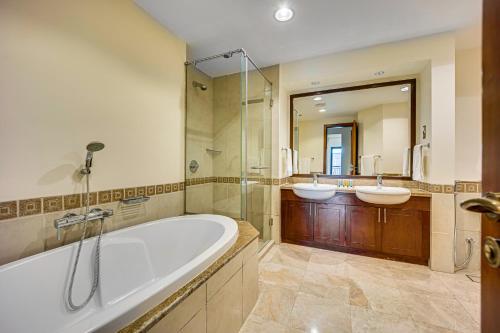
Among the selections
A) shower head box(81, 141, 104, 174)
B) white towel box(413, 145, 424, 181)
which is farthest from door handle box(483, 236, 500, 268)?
white towel box(413, 145, 424, 181)

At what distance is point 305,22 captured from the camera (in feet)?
6.46

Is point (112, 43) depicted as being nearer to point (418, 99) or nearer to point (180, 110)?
point (180, 110)

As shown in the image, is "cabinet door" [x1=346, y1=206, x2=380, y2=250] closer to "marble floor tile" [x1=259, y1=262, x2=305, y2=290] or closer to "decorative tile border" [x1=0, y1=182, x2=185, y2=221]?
"marble floor tile" [x1=259, y1=262, x2=305, y2=290]

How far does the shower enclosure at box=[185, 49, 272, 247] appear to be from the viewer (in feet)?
7.90

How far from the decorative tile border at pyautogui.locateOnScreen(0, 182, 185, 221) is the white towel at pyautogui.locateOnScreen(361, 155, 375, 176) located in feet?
8.34

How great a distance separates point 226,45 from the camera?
7.83 ft

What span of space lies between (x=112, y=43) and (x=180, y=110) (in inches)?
30.7

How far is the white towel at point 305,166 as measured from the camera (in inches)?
122

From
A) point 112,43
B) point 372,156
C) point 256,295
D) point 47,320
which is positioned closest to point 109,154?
point 112,43

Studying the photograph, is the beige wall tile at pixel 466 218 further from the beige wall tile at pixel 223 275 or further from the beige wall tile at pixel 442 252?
the beige wall tile at pixel 223 275

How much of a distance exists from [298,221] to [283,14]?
2311mm

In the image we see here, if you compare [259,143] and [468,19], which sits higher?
[468,19]

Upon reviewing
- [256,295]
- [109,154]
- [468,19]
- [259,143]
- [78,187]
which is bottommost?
[256,295]

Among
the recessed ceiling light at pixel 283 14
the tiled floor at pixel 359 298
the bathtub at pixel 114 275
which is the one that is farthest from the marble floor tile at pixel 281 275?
the recessed ceiling light at pixel 283 14
